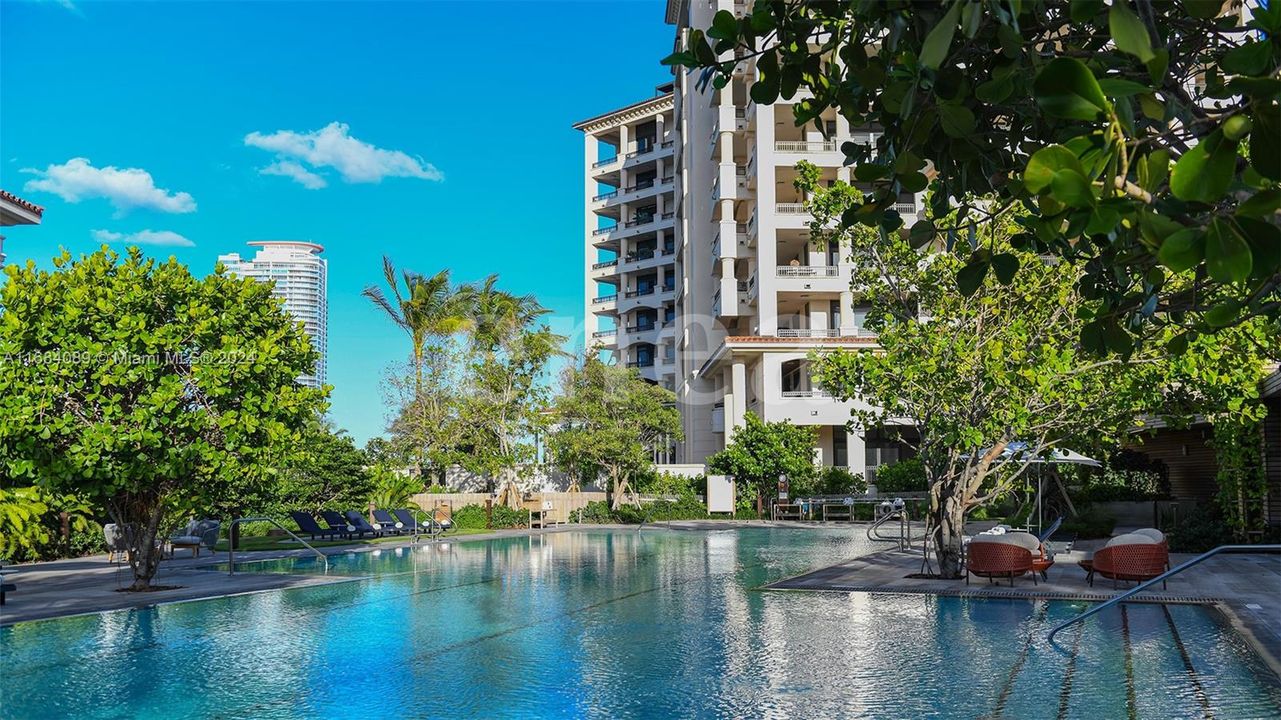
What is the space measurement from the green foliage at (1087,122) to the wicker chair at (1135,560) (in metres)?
10.7

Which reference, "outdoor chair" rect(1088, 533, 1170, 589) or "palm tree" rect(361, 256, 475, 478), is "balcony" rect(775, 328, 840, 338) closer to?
"palm tree" rect(361, 256, 475, 478)

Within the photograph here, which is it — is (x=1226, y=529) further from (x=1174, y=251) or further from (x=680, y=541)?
(x=1174, y=251)

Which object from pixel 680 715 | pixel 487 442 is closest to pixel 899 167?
pixel 680 715

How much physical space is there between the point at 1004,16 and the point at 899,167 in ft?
4.45

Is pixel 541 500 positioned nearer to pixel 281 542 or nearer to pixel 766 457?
pixel 766 457

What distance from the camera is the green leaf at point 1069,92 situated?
8.41 ft

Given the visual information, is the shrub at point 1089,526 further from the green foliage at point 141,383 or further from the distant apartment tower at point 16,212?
the distant apartment tower at point 16,212

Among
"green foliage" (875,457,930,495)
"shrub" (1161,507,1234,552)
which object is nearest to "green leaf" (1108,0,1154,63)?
"shrub" (1161,507,1234,552)

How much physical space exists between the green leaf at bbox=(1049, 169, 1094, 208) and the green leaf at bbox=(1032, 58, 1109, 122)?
14 centimetres

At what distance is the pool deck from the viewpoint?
1252cm

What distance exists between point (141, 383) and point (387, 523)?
54.2ft

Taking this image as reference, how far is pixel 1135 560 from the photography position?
1467 centimetres

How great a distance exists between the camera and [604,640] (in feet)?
39.1

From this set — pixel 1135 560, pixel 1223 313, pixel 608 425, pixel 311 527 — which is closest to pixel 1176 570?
pixel 1135 560
